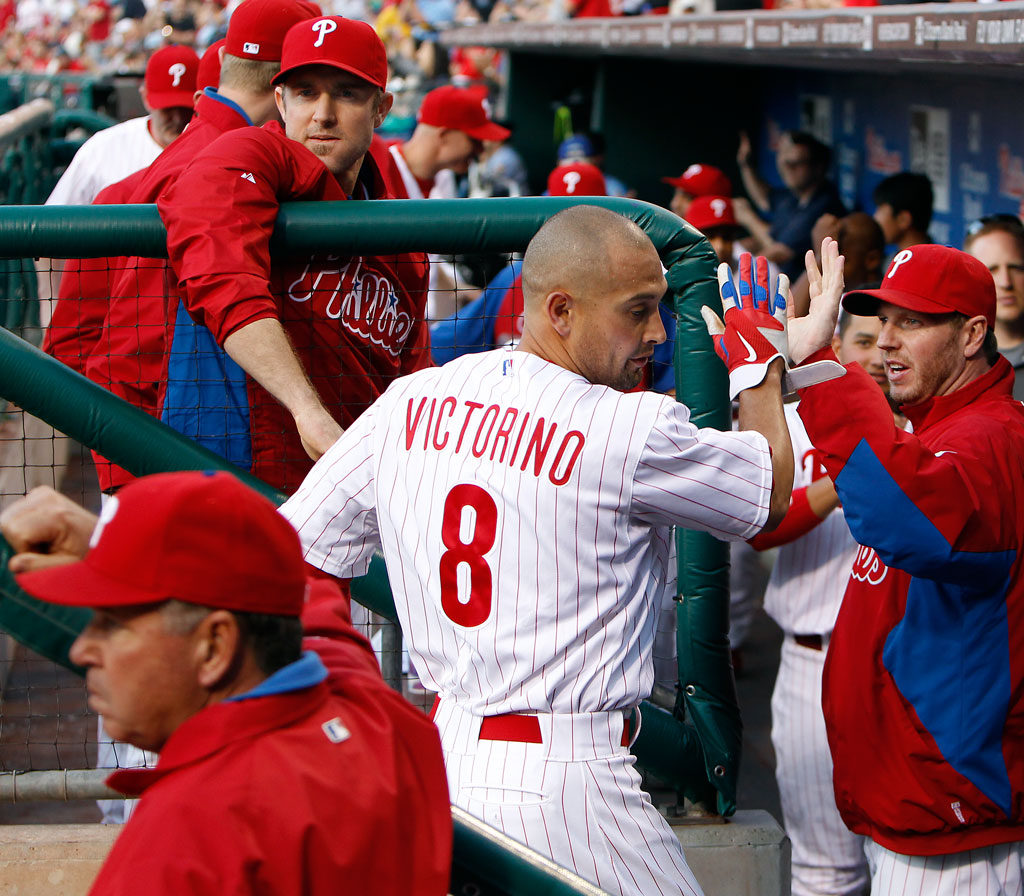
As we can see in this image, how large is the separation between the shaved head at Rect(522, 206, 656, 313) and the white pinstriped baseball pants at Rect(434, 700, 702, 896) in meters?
0.74

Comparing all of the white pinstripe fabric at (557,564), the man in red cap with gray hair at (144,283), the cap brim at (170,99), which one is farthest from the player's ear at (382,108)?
the cap brim at (170,99)

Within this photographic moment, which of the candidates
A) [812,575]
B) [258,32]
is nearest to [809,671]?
[812,575]

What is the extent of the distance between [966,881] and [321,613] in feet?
5.39

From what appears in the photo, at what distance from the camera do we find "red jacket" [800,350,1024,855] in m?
2.48

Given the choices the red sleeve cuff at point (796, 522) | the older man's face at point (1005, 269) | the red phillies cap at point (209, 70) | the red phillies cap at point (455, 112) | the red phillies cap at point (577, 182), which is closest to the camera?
the red sleeve cuff at point (796, 522)

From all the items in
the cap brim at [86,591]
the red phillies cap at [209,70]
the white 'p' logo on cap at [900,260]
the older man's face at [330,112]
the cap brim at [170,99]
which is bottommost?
the cap brim at [86,591]

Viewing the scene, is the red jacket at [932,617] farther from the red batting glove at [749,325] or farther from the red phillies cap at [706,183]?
the red phillies cap at [706,183]

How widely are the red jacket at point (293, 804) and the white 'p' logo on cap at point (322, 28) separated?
72.6 inches

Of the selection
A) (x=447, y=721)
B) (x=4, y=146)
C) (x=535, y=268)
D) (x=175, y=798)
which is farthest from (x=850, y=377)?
(x=4, y=146)

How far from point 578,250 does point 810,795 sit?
200 centimetres

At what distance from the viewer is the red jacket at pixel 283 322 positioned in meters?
2.70

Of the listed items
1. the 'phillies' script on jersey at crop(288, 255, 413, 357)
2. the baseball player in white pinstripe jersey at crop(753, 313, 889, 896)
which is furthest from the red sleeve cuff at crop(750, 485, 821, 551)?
the 'phillies' script on jersey at crop(288, 255, 413, 357)

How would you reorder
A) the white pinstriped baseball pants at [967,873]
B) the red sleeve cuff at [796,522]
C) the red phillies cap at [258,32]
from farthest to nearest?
the red sleeve cuff at [796,522] → the red phillies cap at [258,32] → the white pinstriped baseball pants at [967,873]

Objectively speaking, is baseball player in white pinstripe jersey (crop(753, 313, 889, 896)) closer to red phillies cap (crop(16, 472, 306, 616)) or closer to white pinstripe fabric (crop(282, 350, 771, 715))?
white pinstripe fabric (crop(282, 350, 771, 715))
